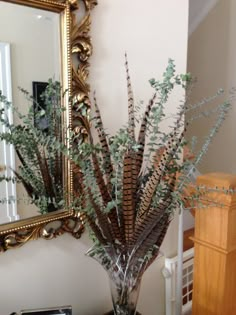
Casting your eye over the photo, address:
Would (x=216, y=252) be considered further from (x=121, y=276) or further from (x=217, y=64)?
(x=217, y=64)

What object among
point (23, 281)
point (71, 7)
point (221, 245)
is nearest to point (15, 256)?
point (23, 281)

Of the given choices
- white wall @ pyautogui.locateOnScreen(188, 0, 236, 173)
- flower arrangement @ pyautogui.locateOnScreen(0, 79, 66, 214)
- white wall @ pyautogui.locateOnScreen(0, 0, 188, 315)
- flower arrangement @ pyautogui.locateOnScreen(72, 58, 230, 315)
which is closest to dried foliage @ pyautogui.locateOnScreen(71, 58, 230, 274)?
flower arrangement @ pyautogui.locateOnScreen(72, 58, 230, 315)

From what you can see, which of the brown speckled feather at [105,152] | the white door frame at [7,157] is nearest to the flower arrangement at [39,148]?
the white door frame at [7,157]

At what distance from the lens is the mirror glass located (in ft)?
2.96

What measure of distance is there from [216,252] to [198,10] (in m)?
2.42

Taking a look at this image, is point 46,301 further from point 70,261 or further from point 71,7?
point 71,7

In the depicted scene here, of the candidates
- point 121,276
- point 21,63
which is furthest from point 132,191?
point 21,63

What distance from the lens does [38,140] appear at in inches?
36.7

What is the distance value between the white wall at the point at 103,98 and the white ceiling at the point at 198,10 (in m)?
1.54

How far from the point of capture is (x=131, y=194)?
86cm

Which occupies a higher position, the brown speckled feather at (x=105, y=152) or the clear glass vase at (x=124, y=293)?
the brown speckled feather at (x=105, y=152)

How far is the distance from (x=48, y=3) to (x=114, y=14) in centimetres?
30

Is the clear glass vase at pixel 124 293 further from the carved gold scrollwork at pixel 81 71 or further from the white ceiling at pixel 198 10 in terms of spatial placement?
the white ceiling at pixel 198 10

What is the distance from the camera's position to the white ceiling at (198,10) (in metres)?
2.76
